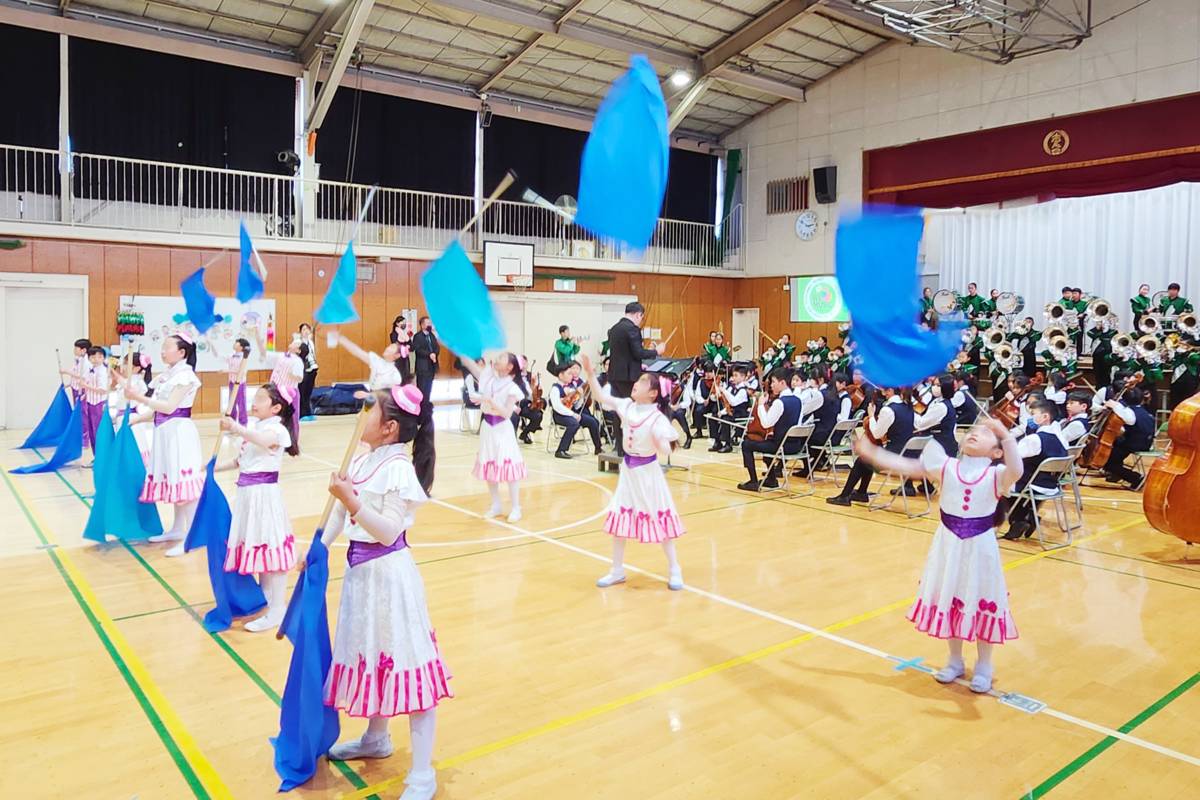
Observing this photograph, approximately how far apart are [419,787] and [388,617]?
660 millimetres

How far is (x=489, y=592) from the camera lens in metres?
5.73

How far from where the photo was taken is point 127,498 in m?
6.63

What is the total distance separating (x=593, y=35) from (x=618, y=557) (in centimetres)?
1395

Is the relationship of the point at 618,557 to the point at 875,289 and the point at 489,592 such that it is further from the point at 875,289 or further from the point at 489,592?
the point at 875,289

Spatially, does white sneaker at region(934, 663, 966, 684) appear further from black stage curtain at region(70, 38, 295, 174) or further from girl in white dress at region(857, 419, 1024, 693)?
black stage curtain at region(70, 38, 295, 174)

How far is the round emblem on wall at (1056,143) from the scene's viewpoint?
55.0 feet

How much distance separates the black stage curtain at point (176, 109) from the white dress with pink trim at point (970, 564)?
16.2m

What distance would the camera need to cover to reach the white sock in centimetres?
Result: 314

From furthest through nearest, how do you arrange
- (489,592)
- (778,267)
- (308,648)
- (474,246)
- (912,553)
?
(778,267)
(474,246)
(912,553)
(489,592)
(308,648)

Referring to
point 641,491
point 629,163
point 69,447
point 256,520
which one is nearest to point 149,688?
point 256,520

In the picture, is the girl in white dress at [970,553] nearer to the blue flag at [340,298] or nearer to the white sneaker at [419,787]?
the white sneaker at [419,787]

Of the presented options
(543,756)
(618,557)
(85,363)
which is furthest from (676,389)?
(543,756)

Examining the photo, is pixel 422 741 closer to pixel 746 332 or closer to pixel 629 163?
pixel 629 163

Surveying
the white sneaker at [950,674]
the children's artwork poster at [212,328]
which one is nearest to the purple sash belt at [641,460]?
the white sneaker at [950,674]
